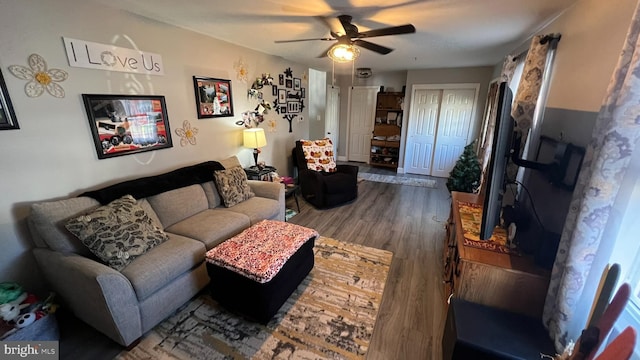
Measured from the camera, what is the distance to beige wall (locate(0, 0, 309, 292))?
1.64 metres

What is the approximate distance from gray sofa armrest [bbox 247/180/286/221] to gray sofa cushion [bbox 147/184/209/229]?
23.5 inches

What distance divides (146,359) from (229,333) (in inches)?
19.2

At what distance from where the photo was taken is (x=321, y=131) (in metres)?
6.04

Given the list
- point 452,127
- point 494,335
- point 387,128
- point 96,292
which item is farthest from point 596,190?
point 387,128

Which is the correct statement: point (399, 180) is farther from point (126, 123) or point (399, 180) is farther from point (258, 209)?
point (126, 123)

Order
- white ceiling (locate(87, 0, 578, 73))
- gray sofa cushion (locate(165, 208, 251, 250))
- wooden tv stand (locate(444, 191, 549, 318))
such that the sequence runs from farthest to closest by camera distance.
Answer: gray sofa cushion (locate(165, 208, 251, 250)) < white ceiling (locate(87, 0, 578, 73)) < wooden tv stand (locate(444, 191, 549, 318))

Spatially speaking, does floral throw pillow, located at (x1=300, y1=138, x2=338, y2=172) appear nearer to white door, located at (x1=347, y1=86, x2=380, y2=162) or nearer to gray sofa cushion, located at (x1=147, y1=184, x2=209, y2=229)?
gray sofa cushion, located at (x1=147, y1=184, x2=209, y2=229)

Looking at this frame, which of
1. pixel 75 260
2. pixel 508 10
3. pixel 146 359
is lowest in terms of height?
pixel 146 359

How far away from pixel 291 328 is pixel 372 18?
2.56 metres

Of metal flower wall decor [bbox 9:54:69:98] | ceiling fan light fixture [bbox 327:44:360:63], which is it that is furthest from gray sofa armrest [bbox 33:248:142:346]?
ceiling fan light fixture [bbox 327:44:360:63]

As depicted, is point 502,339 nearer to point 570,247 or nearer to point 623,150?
point 570,247

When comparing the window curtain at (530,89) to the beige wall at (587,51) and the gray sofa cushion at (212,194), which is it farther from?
the gray sofa cushion at (212,194)

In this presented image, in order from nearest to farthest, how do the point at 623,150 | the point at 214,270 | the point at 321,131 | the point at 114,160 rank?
1. the point at 623,150
2. the point at 214,270
3. the point at 114,160
4. the point at 321,131

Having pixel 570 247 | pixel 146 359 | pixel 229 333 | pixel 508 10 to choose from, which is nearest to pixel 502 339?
pixel 570 247
